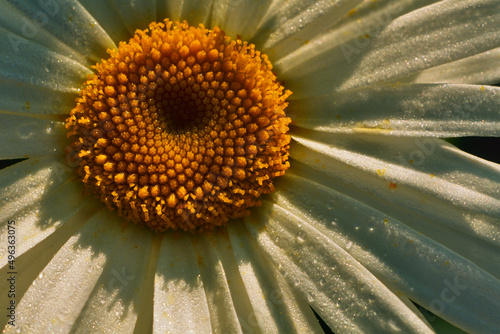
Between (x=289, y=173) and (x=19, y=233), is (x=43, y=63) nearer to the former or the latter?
(x=19, y=233)

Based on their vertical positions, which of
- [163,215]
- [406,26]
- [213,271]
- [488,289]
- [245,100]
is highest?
[406,26]

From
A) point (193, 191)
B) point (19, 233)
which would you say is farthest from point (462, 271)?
point (19, 233)

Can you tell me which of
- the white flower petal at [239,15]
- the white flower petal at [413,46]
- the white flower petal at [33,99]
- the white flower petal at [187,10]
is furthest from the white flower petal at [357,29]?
the white flower petal at [33,99]

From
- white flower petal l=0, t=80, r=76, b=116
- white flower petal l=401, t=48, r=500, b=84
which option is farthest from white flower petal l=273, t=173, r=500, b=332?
white flower petal l=0, t=80, r=76, b=116

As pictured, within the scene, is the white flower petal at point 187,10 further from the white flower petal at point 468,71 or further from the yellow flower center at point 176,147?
the white flower petal at point 468,71

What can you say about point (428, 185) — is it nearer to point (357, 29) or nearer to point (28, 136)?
point (357, 29)

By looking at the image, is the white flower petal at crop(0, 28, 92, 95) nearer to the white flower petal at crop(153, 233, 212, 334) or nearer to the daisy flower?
the daisy flower
